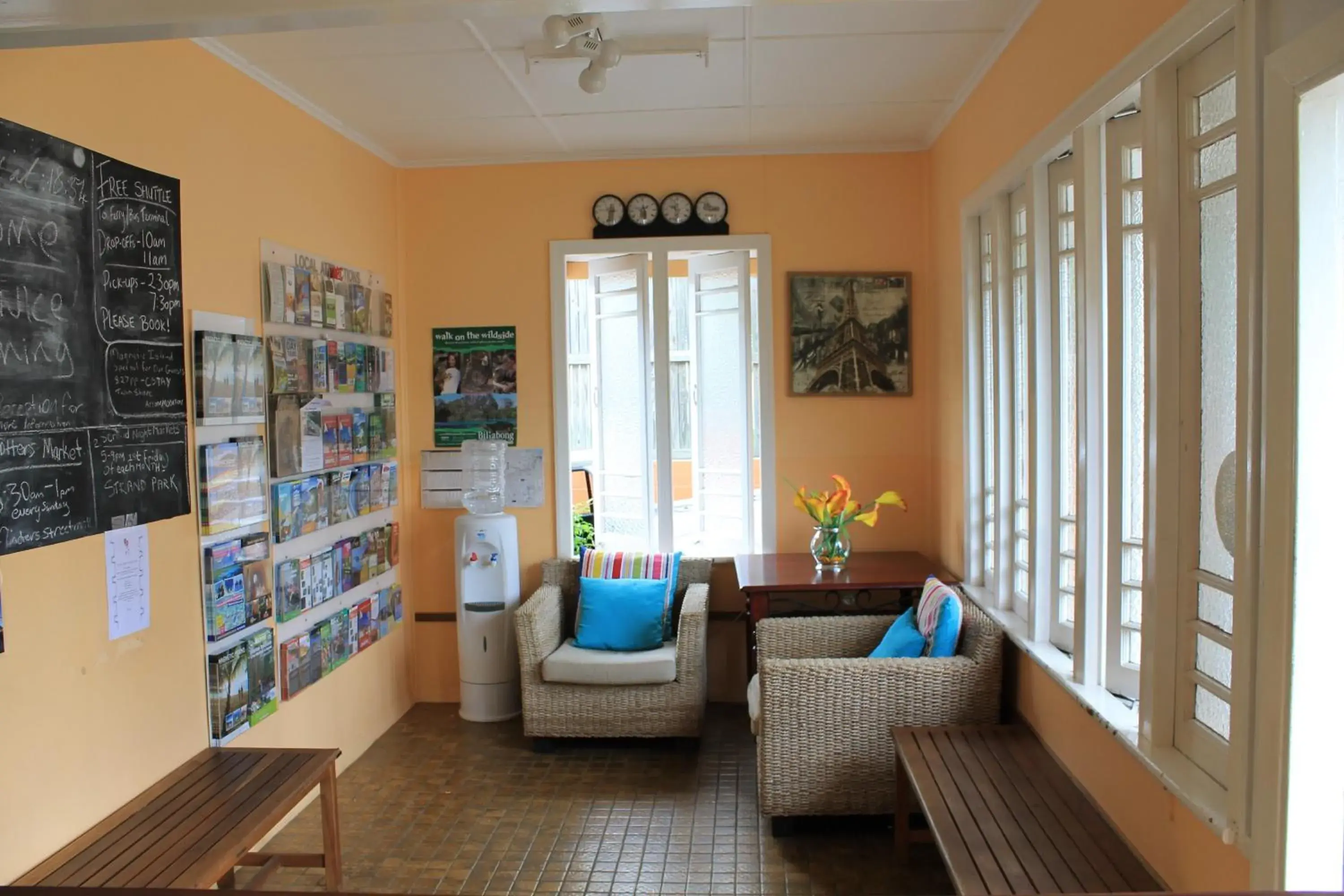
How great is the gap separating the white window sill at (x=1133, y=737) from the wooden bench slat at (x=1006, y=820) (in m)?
0.34

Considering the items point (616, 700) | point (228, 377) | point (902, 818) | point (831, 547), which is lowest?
point (902, 818)

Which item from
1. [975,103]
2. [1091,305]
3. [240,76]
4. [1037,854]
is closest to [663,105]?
[975,103]

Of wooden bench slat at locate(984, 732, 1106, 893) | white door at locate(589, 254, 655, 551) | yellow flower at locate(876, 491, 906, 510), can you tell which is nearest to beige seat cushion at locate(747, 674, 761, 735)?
wooden bench slat at locate(984, 732, 1106, 893)

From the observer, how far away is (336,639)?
4027 mm

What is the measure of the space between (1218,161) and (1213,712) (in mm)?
1162

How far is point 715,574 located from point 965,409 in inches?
61.6

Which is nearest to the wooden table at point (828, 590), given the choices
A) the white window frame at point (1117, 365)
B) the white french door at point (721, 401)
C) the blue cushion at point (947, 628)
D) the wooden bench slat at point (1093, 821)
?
the blue cushion at point (947, 628)

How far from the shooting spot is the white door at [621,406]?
4984 mm

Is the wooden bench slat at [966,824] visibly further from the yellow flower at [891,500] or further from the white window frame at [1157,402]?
the yellow flower at [891,500]

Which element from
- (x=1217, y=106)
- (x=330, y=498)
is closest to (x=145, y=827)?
(x=330, y=498)

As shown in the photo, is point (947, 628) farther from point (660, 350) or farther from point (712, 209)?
point (712, 209)

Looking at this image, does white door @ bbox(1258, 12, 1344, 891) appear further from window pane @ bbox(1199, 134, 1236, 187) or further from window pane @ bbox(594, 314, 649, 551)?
window pane @ bbox(594, 314, 649, 551)

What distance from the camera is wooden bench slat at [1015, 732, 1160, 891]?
87.7 inches

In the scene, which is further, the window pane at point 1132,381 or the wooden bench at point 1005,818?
the window pane at point 1132,381
